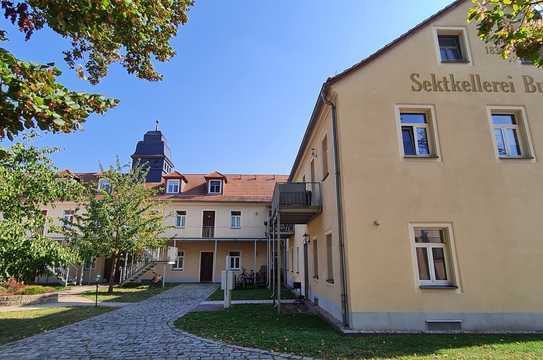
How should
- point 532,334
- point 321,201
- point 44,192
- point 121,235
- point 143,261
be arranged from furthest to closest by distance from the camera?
point 143,261, point 121,235, point 321,201, point 44,192, point 532,334

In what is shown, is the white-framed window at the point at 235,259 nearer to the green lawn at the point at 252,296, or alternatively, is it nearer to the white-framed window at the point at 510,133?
the green lawn at the point at 252,296

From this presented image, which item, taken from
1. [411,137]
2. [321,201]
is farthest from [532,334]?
[321,201]

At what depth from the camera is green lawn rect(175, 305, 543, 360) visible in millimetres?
5871

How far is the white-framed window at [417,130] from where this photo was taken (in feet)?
29.5

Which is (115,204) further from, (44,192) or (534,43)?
(534,43)

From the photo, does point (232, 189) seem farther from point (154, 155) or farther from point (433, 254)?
point (433, 254)

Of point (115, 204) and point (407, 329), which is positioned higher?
point (115, 204)

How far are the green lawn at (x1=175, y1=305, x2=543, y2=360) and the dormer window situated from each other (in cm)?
2043

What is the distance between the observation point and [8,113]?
287cm

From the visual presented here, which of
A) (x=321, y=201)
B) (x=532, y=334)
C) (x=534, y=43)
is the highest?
(x=534, y=43)

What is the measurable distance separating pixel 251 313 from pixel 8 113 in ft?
30.6

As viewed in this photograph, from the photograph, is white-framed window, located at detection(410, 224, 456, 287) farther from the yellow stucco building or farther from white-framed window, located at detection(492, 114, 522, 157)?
white-framed window, located at detection(492, 114, 522, 157)

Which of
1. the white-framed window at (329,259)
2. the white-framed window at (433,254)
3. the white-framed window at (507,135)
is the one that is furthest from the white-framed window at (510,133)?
the white-framed window at (329,259)

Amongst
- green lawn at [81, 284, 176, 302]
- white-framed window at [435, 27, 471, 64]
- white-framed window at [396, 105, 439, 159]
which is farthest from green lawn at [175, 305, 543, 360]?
green lawn at [81, 284, 176, 302]
